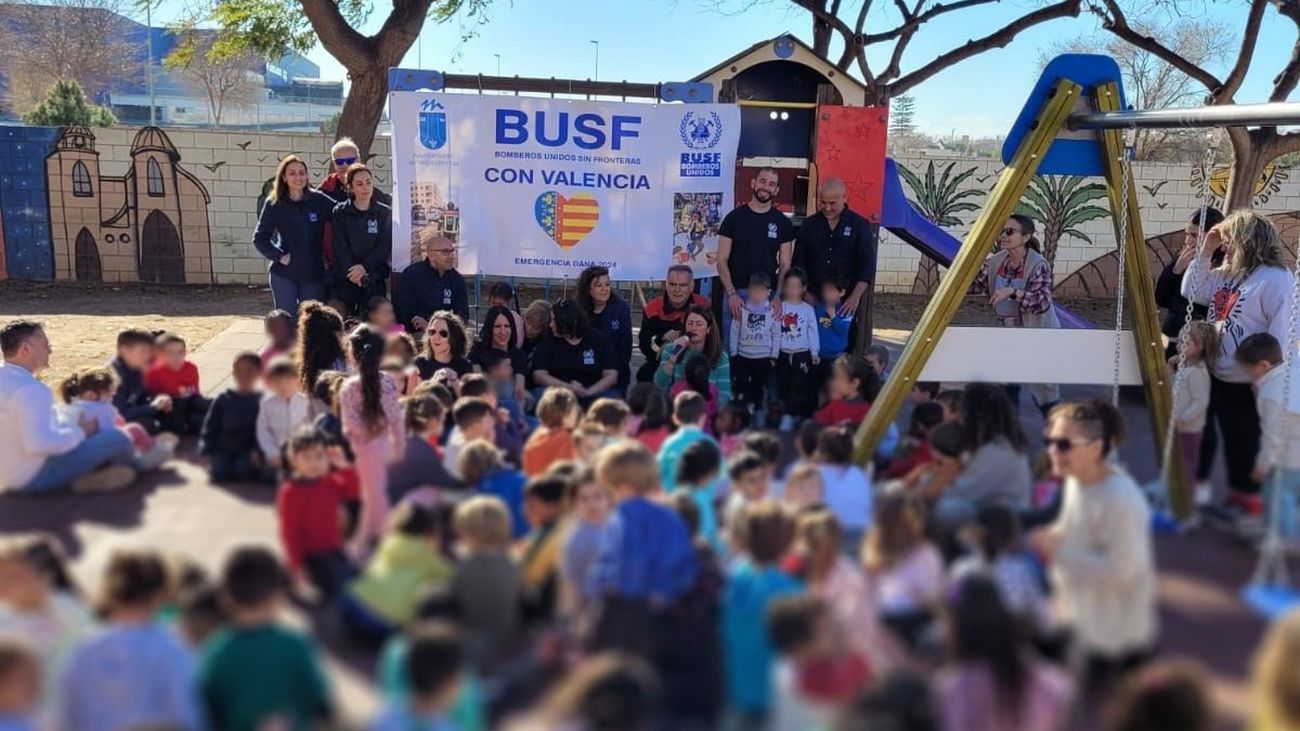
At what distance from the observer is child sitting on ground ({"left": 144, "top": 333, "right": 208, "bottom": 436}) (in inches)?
264

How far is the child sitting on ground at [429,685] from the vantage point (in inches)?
106

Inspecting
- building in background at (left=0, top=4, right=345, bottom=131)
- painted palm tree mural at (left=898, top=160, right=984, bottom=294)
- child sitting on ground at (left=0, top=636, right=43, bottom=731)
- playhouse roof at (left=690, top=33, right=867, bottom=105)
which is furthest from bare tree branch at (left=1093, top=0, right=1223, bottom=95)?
building in background at (left=0, top=4, right=345, bottom=131)

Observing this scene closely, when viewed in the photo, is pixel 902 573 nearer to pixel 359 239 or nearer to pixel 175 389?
pixel 175 389

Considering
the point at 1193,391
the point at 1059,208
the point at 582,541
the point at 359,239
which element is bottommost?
the point at 582,541

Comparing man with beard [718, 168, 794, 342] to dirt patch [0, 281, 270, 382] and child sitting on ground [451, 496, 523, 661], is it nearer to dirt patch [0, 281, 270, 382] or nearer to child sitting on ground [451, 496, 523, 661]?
child sitting on ground [451, 496, 523, 661]

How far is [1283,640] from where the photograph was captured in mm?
2660

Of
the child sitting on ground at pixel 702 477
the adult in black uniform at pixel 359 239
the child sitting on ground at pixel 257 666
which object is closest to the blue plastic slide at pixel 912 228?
the adult in black uniform at pixel 359 239

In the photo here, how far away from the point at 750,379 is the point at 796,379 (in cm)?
33

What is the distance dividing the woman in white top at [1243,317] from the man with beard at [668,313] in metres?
3.25

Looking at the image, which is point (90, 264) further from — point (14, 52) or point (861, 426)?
point (14, 52)

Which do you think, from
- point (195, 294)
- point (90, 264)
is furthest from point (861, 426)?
point (90, 264)

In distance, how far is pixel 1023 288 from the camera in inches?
305

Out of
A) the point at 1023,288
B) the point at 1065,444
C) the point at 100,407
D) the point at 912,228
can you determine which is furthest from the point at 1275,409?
the point at 100,407

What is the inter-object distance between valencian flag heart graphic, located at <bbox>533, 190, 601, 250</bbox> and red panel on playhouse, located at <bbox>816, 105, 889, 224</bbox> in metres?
1.84
